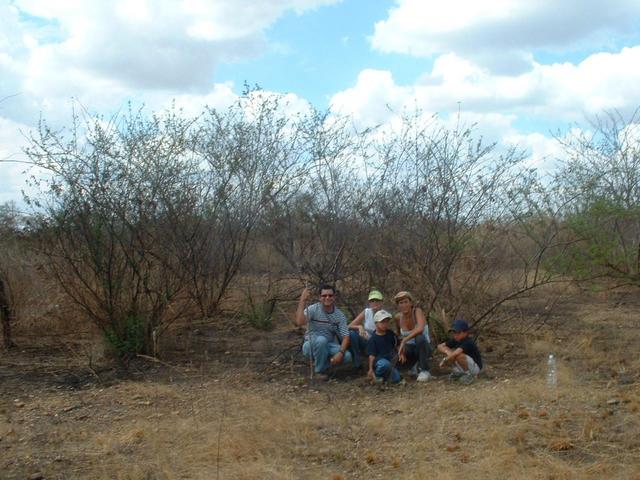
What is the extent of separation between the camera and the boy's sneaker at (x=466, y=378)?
22.0 ft

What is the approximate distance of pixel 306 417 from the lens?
5773 mm

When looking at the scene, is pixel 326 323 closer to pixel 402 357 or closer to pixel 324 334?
pixel 324 334

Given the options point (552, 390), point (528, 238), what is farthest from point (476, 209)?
point (552, 390)

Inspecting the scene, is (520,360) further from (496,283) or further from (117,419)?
(117,419)

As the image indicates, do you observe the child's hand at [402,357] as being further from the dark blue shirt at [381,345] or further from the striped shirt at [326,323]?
the striped shirt at [326,323]

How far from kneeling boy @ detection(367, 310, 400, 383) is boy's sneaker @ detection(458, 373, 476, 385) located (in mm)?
588

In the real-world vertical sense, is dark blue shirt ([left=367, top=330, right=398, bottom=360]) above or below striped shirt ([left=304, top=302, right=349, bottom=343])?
below

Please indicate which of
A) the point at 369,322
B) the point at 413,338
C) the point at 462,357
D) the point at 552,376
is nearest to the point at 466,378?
the point at 462,357

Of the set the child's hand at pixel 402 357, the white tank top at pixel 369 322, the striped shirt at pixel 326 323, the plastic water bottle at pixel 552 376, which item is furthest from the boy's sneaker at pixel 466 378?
the striped shirt at pixel 326 323

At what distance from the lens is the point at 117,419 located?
591 cm

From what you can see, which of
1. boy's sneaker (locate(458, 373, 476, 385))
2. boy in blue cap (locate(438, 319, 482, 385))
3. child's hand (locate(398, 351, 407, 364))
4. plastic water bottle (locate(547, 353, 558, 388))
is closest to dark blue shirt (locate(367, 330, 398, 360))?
child's hand (locate(398, 351, 407, 364))

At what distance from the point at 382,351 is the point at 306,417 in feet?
4.86

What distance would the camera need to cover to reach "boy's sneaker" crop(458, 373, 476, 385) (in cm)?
672

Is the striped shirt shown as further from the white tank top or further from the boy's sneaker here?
the boy's sneaker
